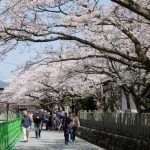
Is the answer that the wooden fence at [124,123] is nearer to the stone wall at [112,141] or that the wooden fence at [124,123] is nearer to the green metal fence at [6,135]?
the stone wall at [112,141]

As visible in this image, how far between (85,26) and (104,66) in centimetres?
800

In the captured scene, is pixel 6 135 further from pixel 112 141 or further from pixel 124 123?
pixel 124 123

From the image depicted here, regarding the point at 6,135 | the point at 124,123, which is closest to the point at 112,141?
the point at 124,123

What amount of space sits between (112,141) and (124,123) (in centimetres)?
127

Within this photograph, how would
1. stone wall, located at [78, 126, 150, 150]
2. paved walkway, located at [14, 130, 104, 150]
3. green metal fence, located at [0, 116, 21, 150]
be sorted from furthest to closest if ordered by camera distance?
1. paved walkway, located at [14, 130, 104, 150]
2. green metal fence, located at [0, 116, 21, 150]
3. stone wall, located at [78, 126, 150, 150]

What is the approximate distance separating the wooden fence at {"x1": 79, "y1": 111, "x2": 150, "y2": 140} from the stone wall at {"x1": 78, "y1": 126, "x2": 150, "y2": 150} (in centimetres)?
31

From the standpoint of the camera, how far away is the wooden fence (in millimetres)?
17411

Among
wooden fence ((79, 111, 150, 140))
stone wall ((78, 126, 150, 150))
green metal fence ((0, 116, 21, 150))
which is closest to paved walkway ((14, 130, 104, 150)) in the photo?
green metal fence ((0, 116, 21, 150))

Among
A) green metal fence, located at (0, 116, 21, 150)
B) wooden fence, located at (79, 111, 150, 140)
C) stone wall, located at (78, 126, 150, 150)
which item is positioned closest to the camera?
stone wall, located at (78, 126, 150, 150)

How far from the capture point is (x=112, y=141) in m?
21.4

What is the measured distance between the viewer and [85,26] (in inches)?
587

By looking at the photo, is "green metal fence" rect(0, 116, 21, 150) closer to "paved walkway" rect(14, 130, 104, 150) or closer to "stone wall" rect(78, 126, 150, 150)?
"paved walkway" rect(14, 130, 104, 150)

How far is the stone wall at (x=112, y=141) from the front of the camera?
1708cm

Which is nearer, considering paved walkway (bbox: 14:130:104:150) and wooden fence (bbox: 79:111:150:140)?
wooden fence (bbox: 79:111:150:140)
